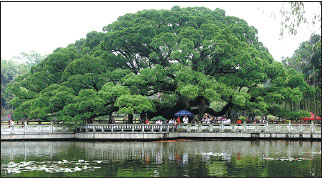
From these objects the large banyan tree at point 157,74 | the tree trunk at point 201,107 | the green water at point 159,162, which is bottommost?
the green water at point 159,162

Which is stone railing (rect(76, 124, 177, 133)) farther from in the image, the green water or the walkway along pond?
the green water

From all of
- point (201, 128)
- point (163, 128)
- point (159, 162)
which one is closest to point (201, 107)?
point (201, 128)

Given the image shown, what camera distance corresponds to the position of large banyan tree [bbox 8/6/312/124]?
38.7m

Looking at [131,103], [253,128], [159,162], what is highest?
[131,103]

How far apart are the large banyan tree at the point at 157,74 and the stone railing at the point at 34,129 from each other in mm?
1004

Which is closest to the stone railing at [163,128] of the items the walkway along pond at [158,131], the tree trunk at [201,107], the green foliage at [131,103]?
the walkway along pond at [158,131]

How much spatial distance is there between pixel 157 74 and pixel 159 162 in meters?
17.9

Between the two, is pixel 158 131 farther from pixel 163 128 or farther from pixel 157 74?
pixel 157 74

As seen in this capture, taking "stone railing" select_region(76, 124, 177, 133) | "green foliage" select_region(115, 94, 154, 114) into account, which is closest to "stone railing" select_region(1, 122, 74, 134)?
"stone railing" select_region(76, 124, 177, 133)

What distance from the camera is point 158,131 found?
3869cm

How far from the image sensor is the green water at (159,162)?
19.1m

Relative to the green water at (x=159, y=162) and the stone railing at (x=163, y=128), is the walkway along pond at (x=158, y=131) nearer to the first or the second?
the stone railing at (x=163, y=128)

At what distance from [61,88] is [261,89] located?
713 inches

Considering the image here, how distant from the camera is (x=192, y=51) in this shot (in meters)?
39.8
